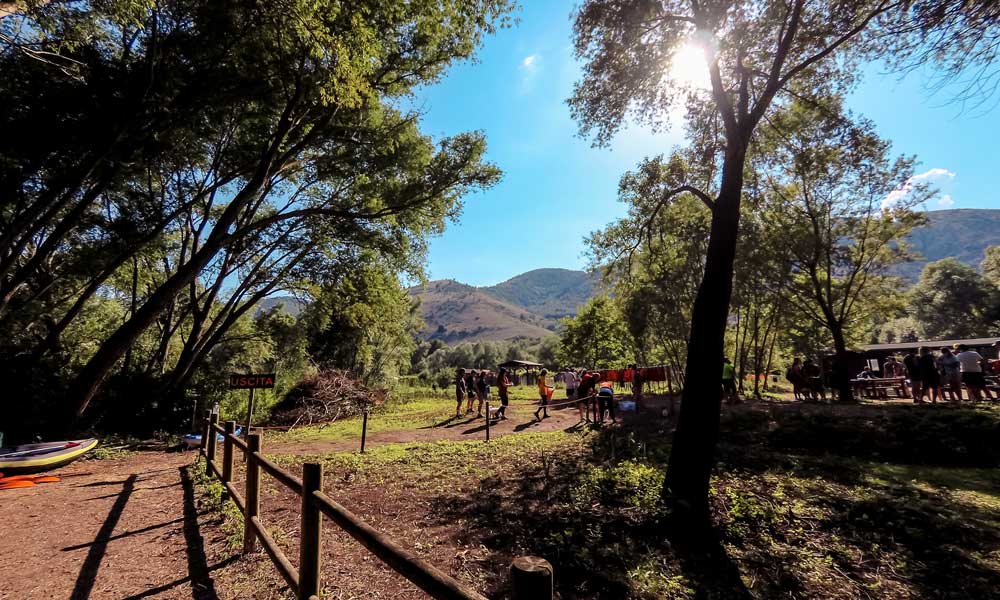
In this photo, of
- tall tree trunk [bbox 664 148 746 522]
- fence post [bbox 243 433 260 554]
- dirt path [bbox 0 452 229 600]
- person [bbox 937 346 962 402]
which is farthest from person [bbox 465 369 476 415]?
person [bbox 937 346 962 402]

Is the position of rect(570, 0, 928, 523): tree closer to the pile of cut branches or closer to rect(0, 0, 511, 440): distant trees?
rect(0, 0, 511, 440): distant trees

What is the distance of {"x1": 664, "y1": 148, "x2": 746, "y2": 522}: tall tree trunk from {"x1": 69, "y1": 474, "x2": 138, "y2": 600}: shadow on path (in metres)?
7.05

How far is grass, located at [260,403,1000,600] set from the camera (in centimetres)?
431

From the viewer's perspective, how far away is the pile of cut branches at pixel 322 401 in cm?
1930

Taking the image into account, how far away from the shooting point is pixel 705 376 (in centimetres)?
616

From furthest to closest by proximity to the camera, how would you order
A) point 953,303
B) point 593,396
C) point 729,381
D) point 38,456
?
point 953,303 → point 729,381 → point 593,396 → point 38,456

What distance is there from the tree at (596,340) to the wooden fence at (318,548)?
4000cm

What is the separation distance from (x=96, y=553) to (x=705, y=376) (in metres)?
8.54

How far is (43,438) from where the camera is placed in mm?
11016

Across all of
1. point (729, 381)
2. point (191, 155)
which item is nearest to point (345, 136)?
point (191, 155)

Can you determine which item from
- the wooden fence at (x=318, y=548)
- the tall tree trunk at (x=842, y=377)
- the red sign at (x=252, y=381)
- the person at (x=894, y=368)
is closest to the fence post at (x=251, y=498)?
the wooden fence at (x=318, y=548)

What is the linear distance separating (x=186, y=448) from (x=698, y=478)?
13772mm

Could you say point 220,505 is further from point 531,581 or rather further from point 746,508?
point 746,508

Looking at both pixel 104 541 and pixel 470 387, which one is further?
pixel 470 387
